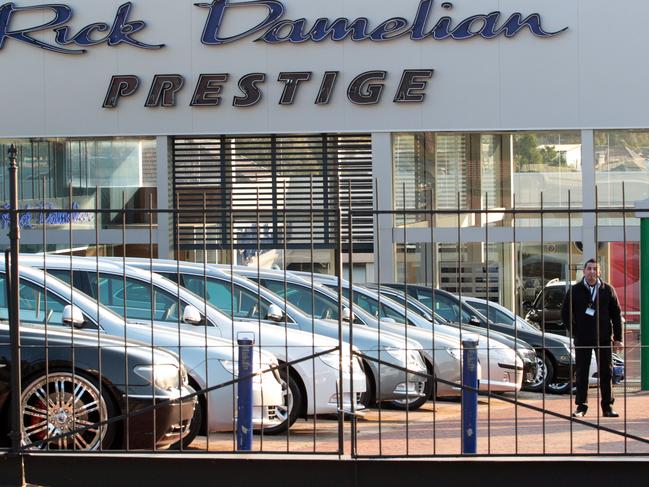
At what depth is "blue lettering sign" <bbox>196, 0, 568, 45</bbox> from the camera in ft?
74.7

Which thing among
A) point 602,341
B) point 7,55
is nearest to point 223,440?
point 602,341

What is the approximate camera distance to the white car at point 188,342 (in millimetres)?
8242

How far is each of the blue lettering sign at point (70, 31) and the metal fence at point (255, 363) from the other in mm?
11763

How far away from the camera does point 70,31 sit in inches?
929

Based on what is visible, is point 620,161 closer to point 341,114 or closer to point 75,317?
point 341,114

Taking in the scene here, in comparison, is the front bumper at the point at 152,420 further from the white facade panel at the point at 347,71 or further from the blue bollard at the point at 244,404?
the white facade panel at the point at 347,71

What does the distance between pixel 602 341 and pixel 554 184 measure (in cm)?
1332

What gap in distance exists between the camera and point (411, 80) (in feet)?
75.7

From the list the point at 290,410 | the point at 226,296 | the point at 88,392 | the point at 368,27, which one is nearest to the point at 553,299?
the point at 368,27

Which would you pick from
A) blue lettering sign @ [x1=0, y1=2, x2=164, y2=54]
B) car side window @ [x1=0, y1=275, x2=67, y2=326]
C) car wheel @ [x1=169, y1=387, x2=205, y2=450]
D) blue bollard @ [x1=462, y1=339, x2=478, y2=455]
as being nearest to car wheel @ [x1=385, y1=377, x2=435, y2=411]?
car wheel @ [x1=169, y1=387, x2=205, y2=450]

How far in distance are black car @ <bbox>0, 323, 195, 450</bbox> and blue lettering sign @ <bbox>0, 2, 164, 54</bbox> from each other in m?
16.5

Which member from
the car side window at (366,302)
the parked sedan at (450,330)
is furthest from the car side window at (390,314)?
the car side window at (366,302)

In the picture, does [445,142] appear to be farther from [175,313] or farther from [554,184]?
[175,313]

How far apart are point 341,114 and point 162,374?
15927 mm
